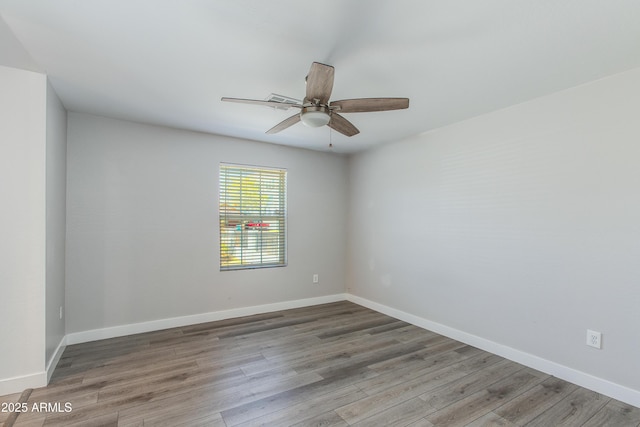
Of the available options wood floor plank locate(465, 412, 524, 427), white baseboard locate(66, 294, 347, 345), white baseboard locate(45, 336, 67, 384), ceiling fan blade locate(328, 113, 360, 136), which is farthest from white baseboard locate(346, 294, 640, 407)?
white baseboard locate(45, 336, 67, 384)

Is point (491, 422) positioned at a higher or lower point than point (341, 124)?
lower

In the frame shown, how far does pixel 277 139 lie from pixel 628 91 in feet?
11.0

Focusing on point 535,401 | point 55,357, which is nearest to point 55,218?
point 55,357

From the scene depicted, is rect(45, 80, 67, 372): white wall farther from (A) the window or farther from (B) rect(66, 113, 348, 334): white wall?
(A) the window

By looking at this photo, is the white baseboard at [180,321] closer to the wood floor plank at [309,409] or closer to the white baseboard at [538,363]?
the white baseboard at [538,363]

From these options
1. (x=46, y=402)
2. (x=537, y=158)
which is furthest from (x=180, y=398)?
(x=537, y=158)

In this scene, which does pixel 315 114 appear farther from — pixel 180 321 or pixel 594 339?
pixel 180 321

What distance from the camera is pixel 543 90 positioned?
2541 millimetres

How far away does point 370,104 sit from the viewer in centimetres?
215

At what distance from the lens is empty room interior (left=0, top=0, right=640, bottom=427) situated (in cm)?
187

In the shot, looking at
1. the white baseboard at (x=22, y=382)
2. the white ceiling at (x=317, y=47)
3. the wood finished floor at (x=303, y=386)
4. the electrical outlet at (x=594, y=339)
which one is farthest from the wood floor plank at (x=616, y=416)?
the white baseboard at (x=22, y=382)

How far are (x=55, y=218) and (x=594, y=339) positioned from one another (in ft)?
14.9

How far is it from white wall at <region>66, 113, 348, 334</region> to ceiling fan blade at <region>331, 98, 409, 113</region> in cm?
227

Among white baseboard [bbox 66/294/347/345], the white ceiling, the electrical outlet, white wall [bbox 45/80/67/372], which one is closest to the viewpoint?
the white ceiling
